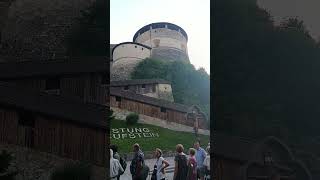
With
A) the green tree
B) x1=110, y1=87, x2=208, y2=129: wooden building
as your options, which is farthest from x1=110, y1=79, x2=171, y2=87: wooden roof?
the green tree

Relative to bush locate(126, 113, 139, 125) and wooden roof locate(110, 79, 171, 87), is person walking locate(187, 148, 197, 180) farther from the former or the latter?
wooden roof locate(110, 79, 171, 87)

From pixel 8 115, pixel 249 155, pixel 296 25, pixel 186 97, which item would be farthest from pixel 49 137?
pixel 296 25

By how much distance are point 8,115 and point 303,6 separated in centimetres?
541

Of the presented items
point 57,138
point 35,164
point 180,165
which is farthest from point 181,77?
point 35,164

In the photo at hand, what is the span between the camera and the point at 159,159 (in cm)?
858

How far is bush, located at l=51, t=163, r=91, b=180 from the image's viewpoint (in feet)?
27.5

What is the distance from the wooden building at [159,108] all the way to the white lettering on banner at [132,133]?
0.32m

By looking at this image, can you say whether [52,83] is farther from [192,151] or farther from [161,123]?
[192,151]

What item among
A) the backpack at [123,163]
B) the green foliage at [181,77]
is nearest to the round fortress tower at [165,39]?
the green foliage at [181,77]

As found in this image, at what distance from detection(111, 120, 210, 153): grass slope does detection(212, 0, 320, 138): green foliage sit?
0.53m

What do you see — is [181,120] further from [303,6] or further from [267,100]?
[303,6]

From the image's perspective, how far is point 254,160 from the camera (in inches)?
343

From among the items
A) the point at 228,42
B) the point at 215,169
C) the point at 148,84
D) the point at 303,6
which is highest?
the point at 303,6

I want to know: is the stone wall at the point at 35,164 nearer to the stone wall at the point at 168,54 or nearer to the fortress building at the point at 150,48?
the fortress building at the point at 150,48
